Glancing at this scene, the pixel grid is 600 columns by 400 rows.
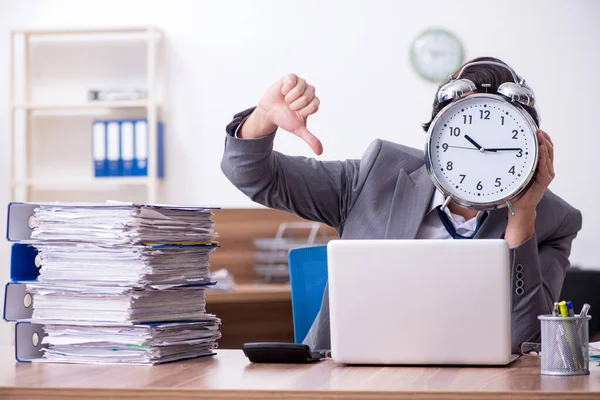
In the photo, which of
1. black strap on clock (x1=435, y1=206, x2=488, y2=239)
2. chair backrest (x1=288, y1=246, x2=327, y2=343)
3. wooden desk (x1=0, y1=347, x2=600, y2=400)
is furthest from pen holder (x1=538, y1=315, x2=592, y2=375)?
chair backrest (x1=288, y1=246, x2=327, y2=343)

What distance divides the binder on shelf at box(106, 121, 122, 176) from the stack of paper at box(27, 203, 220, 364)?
312cm

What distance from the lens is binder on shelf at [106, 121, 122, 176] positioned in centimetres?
465

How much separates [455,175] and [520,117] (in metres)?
0.15

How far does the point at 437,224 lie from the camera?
184cm

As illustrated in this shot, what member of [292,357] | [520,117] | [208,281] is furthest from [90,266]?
[520,117]

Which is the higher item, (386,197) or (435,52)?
(435,52)

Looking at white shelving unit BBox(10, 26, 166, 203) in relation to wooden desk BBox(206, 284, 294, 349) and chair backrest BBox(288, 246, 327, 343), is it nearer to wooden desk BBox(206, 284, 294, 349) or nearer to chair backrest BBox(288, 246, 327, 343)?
wooden desk BBox(206, 284, 294, 349)

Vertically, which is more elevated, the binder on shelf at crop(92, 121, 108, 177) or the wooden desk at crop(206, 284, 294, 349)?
the binder on shelf at crop(92, 121, 108, 177)

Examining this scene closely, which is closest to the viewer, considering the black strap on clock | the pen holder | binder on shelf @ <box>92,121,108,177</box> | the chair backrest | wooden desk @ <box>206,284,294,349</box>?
the pen holder

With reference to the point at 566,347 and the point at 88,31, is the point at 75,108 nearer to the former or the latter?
the point at 88,31

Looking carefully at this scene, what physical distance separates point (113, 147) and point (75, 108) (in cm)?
32

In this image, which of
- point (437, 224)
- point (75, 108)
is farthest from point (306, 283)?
point (75, 108)

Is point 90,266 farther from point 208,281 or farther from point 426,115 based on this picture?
point 426,115

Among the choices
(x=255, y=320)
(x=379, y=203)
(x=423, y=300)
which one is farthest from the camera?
(x=255, y=320)
